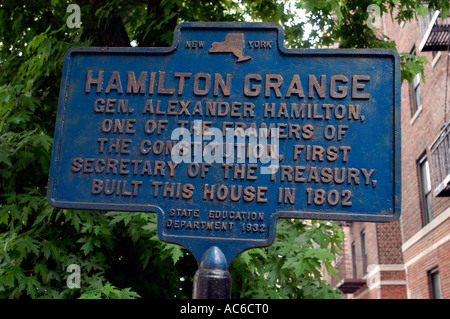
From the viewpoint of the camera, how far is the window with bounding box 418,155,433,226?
1655 cm

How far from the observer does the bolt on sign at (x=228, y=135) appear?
2977 mm

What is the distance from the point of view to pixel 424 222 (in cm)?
1678

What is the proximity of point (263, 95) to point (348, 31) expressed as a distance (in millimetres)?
3916

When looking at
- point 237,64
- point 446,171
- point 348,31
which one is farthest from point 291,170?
point 446,171

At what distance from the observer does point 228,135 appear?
3.13 meters

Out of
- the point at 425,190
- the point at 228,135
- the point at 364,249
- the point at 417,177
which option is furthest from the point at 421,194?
the point at 228,135

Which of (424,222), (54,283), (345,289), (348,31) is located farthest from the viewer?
(345,289)

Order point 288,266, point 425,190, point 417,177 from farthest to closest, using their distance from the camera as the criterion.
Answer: point 417,177, point 425,190, point 288,266

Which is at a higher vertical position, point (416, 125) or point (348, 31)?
point (416, 125)

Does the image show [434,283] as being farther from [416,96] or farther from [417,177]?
[416,96]

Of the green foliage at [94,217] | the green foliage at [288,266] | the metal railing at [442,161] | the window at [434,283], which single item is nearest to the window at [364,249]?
the window at [434,283]

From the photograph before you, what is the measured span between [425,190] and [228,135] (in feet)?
50.4

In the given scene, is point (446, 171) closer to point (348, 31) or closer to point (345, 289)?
point (348, 31)

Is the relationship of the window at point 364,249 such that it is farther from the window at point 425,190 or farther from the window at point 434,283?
the window at point 434,283
